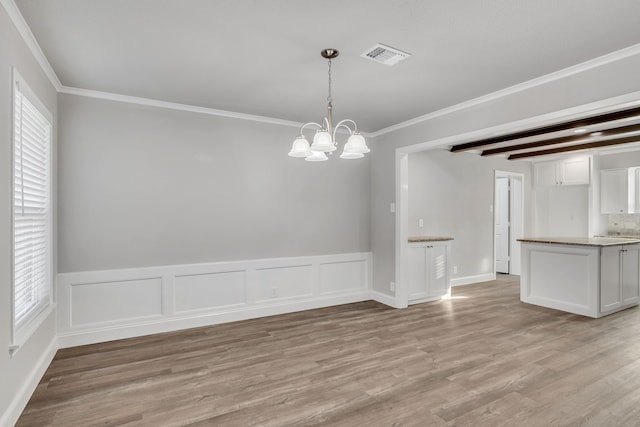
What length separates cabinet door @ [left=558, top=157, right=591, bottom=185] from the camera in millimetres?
6648

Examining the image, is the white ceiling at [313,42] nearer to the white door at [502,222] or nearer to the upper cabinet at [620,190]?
the white door at [502,222]

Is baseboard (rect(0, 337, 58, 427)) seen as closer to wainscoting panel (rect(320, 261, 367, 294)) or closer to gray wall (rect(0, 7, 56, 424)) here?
gray wall (rect(0, 7, 56, 424))

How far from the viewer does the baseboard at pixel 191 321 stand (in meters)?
3.56

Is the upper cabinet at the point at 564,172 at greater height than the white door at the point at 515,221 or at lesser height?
greater

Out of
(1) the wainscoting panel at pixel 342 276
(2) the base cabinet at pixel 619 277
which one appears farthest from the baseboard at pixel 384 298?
(2) the base cabinet at pixel 619 277

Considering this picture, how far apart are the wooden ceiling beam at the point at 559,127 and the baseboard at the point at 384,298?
9.21 ft

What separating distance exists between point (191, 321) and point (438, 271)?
3553mm

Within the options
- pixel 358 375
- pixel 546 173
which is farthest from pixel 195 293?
pixel 546 173

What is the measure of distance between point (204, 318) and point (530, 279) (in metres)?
4.55

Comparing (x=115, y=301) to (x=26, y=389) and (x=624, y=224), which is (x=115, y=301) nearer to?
(x=26, y=389)

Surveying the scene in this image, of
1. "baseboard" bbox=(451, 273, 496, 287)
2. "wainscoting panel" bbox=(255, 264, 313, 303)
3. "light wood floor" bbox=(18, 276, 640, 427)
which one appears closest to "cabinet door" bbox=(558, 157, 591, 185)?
"baseboard" bbox=(451, 273, 496, 287)

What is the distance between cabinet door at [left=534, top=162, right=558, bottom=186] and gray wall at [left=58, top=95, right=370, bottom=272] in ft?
15.1

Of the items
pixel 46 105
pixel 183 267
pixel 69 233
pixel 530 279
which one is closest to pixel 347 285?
pixel 183 267

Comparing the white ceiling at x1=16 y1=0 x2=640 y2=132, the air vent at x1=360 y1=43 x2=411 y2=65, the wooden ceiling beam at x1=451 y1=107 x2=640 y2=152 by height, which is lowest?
the wooden ceiling beam at x1=451 y1=107 x2=640 y2=152
